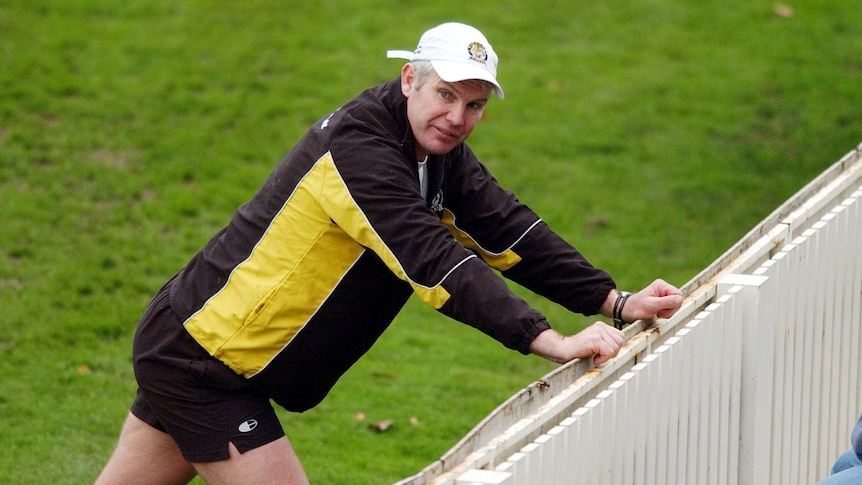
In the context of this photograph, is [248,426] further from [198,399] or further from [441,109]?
[441,109]

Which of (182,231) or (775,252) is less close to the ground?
(775,252)

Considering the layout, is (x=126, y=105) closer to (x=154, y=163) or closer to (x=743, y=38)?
(x=154, y=163)

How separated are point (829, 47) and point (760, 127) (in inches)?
62.9

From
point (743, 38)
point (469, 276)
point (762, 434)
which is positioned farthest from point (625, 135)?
point (469, 276)

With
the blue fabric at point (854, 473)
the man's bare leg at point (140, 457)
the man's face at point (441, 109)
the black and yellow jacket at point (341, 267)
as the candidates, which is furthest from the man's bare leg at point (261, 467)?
the blue fabric at point (854, 473)

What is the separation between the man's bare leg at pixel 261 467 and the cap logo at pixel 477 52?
1.23 metres

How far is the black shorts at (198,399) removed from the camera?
346 cm

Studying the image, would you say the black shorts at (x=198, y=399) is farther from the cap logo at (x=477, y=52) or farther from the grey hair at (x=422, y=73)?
the cap logo at (x=477, y=52)

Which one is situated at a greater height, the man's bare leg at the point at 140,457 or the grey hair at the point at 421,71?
the grey hair at the point at 421,71

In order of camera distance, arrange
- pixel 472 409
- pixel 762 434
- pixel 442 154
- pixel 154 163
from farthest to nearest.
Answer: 1. pixel 154 163
2. pixel 472 409
3. pixel 762 434
4. pixel 442 154

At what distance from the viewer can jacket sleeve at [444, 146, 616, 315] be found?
3709 mm

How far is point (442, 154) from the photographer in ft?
11.2

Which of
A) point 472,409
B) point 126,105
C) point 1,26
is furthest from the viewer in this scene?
point 1,26

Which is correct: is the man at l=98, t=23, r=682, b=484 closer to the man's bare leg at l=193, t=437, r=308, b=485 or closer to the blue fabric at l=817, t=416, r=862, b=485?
the man's bare leg at l=193, t=437, r=308, b=485
